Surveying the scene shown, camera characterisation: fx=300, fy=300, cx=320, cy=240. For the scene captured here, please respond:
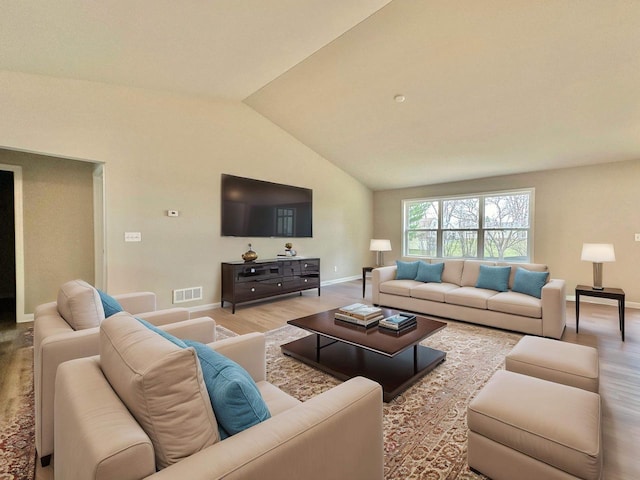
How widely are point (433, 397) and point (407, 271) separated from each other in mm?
2744

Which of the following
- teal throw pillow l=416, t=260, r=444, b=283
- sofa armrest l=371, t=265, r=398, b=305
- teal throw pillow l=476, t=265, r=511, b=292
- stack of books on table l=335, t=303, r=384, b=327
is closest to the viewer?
stack of books on table l=335, t=303, r=384, b=327

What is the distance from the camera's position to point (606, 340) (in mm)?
3193

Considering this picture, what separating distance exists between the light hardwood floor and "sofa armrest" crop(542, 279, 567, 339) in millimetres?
191

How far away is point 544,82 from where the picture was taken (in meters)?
→ 3.29

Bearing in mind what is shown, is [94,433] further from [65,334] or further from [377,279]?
[377,279]

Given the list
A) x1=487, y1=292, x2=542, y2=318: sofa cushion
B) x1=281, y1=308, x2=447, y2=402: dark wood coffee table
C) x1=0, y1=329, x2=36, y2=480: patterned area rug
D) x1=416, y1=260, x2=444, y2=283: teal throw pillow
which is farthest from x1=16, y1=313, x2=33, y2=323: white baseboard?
x1=487, y1=292, x2=542, y2=318: sofa cushion

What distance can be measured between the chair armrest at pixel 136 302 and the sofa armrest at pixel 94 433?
71.3 inches

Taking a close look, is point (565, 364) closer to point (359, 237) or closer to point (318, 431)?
point (318, 431)

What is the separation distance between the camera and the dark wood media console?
4434 millimetres

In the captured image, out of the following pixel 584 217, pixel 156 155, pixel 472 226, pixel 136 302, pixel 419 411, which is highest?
pixel 156 155

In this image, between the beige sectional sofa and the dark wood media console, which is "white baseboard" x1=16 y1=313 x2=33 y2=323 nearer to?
the dark wood media console

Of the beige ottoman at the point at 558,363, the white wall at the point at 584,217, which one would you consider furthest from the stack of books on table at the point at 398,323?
the white wall at the point at 584,217

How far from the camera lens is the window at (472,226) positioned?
18.6 feet

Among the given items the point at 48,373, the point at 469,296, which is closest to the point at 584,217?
the point at 469,296
